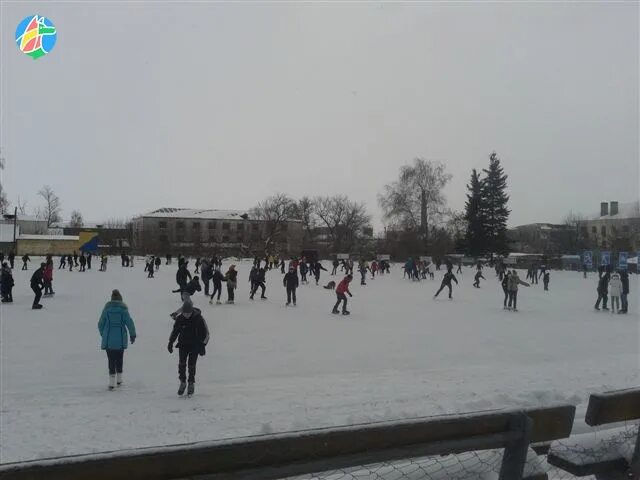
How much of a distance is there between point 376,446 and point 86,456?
1.03 metres

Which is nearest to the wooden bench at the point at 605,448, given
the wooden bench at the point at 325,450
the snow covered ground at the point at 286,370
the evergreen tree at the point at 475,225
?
the wooden bench at the point at 325,450

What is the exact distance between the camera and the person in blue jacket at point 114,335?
8.21 meters

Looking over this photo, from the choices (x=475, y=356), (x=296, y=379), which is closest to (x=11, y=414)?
(x=296, y=379)

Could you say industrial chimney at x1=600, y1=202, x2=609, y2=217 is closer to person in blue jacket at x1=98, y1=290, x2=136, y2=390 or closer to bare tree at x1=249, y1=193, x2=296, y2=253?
bare tree at x1=249, y1=193, x2=296, y2=253

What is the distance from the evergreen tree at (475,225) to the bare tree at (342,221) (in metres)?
37.6

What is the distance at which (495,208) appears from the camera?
213ft

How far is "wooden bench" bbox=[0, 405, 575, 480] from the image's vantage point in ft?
5.55

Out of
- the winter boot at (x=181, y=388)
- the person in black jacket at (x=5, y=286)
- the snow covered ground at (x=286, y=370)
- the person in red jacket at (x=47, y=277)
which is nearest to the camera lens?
the snow covered ground at (x=286, y=370)

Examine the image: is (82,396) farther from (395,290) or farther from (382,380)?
(395,290)

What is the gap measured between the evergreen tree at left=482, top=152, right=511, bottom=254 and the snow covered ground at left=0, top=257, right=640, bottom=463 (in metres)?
45.9

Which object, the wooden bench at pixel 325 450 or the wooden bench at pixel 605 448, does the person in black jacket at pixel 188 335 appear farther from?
the wooden bench at pixel 325 450

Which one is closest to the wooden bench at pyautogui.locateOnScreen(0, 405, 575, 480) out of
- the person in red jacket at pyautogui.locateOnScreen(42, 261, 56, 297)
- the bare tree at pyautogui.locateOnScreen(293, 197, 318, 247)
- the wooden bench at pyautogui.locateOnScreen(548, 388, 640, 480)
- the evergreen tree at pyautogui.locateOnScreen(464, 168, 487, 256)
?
the wooden bench at pyautogui.locateOnScreen(548, 388, 640, 480)

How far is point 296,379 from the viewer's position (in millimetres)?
9047

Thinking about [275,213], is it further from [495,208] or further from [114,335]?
[114,335]
